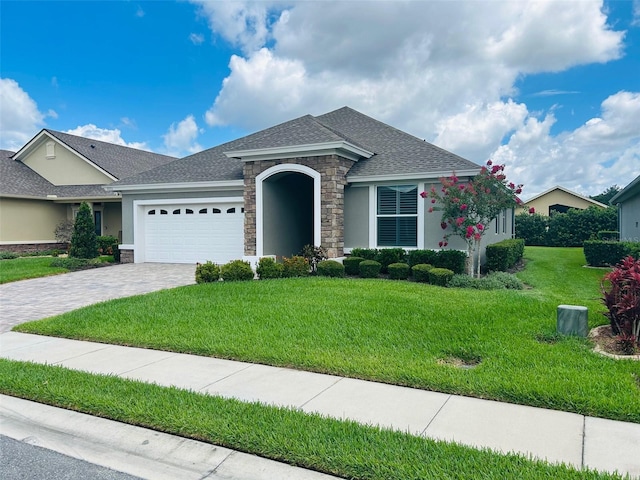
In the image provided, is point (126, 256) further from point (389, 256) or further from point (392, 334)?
point (392, 334)

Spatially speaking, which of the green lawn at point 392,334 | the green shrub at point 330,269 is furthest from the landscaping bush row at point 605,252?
the green shrub at point 330,269

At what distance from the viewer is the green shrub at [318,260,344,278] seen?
1250cm

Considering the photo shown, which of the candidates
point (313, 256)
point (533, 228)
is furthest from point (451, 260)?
point (533, 228)

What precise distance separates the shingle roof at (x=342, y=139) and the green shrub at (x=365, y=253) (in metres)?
2.30

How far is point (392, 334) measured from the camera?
6570 millimetres

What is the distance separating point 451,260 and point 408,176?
2.75 m

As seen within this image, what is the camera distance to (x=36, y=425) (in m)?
4.31

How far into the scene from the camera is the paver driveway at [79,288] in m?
9.59

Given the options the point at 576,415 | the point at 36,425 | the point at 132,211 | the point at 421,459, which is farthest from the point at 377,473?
the point at 132,211

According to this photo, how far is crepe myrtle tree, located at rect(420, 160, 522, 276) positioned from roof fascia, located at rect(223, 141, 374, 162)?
9.76ft

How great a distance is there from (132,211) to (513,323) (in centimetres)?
1570

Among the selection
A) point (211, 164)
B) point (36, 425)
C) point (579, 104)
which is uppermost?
point (579, 104)

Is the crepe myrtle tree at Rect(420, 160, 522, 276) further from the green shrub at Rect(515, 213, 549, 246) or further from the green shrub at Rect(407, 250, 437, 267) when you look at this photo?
the green shrub at Rect(515, 213, 549, 246)

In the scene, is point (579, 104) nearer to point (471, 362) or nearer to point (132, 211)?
point (471, 362)
